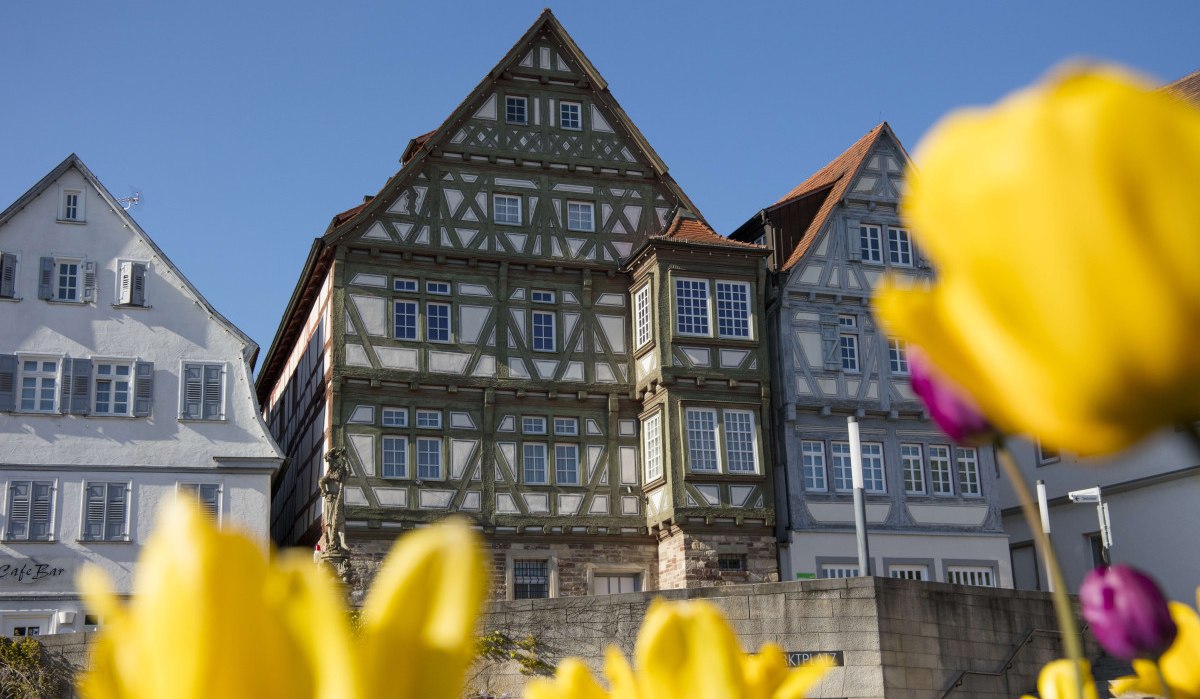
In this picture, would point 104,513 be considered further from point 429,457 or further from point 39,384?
point 429,457

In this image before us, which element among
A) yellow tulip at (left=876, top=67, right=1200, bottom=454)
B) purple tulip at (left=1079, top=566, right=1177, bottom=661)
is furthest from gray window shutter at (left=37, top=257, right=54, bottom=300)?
yellow tulip at (left=876, top=67, right=1200, bottom=454)

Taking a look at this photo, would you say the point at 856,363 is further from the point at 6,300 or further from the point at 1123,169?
the point at 1123,169

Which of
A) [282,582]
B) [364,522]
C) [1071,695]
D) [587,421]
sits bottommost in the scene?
[1071,695]

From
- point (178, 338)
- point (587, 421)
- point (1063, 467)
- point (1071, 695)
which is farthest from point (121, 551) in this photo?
point (1071, 695)

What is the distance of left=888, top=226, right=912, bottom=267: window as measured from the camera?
2888 centimetres

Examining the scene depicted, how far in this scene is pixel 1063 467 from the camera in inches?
1237

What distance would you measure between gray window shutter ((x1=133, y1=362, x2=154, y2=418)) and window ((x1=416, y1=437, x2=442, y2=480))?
4.86 meters

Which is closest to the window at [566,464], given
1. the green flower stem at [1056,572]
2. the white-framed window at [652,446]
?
the white-framed window at [652,446]

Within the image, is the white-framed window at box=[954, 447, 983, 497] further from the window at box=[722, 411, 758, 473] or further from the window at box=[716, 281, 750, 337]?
the window at box=[716, 281, 750, 337]

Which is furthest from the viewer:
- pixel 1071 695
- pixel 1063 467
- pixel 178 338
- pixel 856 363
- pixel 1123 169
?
pixel 1063 467

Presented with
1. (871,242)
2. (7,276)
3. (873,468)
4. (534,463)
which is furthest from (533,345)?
(7,276)

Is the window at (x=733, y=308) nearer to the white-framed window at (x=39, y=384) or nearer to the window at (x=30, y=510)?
the white-framed window at (x=39, y=384)

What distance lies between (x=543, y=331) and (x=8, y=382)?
951 centimetres

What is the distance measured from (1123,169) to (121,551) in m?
25.5
